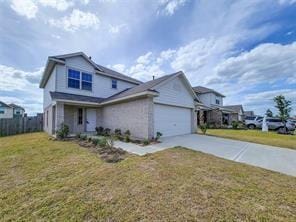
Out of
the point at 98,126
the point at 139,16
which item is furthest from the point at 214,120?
the point at 139,16

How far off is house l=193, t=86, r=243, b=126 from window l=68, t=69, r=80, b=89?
16756 millimetres

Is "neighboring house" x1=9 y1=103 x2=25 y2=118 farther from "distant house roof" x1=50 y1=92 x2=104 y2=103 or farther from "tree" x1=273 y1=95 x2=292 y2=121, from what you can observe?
"tree" x1=273 y1=95 x2=292 y2=121

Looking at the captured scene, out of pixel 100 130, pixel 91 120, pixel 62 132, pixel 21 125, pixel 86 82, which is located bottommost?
pixel 100 130

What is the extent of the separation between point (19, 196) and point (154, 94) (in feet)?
25.8

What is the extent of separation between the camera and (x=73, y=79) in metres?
14.0

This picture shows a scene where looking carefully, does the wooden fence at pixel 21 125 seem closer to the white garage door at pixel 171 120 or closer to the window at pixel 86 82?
the window at pixel 86 82

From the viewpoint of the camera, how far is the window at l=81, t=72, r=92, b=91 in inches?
579

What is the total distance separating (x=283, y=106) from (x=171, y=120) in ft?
52.0

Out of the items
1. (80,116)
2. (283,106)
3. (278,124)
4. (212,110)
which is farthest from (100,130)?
(278,124)

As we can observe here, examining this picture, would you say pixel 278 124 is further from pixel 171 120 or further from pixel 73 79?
pixel 73 79

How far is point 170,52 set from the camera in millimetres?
15664

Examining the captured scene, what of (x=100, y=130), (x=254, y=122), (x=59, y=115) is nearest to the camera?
(x=59, y=115)

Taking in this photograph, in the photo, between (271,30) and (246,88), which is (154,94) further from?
(246,88)

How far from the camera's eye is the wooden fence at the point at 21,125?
1688 centimetres
